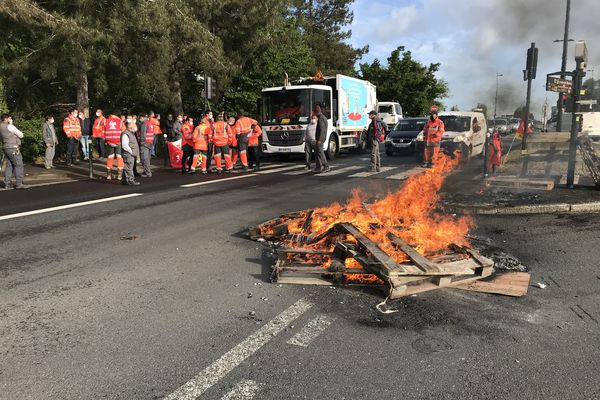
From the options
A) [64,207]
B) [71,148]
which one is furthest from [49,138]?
[64,207]

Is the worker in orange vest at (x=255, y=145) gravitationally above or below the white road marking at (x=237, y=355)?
above

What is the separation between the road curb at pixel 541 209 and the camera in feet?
26.4

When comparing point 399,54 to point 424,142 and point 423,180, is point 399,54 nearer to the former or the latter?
point 424,142

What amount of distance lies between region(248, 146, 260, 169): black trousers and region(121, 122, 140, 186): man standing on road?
15.4 ft

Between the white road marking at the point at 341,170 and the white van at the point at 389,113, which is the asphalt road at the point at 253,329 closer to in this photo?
the white road marking at the point at 341,170

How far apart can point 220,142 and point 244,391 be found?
1259 centimetres

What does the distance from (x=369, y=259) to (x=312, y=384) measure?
1.85 m

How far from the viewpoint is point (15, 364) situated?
3059mm

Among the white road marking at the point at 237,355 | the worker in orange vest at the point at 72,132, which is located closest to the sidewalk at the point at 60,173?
the worker in orange vest at the point at 72,132

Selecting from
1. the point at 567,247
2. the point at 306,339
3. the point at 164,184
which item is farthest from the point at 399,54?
the point at 306,339

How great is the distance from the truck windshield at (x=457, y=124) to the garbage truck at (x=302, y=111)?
13.8 ft

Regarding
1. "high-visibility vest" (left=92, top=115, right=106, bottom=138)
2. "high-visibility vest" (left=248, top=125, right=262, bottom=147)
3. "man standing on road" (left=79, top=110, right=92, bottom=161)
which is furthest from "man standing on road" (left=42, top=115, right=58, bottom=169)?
"high-visibility vest" (left=248, top=125, right=262, bottom=147)

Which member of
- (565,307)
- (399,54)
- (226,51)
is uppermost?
(399,54)

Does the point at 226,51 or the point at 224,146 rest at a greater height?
the point at 226,51
